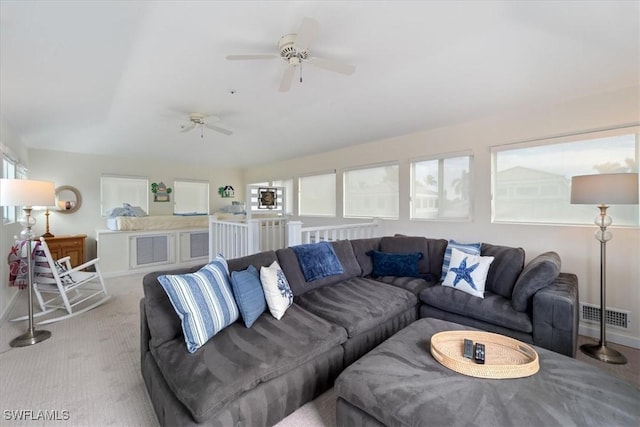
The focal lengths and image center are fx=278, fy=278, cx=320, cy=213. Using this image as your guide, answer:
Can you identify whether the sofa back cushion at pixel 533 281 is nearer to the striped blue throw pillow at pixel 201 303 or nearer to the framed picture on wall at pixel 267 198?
the striped blue throw pillow at pixel 201 303

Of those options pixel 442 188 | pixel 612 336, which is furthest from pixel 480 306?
pixel 442 188

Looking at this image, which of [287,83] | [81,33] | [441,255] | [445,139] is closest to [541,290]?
[441,255]

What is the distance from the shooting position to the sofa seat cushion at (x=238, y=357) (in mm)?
1300

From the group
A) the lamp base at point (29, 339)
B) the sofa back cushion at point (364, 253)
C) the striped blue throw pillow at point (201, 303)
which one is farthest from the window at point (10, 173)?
the sofa back cushion at point (364, 253)

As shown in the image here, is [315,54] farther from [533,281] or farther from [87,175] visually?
[87,175]

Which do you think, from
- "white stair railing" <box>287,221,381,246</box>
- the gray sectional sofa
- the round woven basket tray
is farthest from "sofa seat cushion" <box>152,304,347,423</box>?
"white stair railing" <box>287,221,381,246</box>

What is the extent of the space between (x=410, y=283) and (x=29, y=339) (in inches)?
145

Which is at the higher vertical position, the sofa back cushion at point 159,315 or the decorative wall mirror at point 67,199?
the decorative wall mirror at point 67,199

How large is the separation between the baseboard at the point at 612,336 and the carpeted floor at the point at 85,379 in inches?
4.3

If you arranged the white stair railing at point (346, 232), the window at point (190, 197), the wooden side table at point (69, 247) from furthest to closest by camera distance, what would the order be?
the window at point (190, 197) → the wooden side table at point (69, 247) → the white stair railing at point (346, 232)

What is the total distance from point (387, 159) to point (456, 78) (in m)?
1.75

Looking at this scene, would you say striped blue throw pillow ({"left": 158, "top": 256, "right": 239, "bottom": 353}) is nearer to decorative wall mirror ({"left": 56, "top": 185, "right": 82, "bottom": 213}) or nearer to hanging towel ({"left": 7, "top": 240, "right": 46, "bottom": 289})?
hanging towel ({"left": 7, "top": 240, "right": 46, "bottom": 289})

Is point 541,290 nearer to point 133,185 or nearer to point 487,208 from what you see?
point 487,208

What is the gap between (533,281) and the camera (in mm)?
Result: 2215
